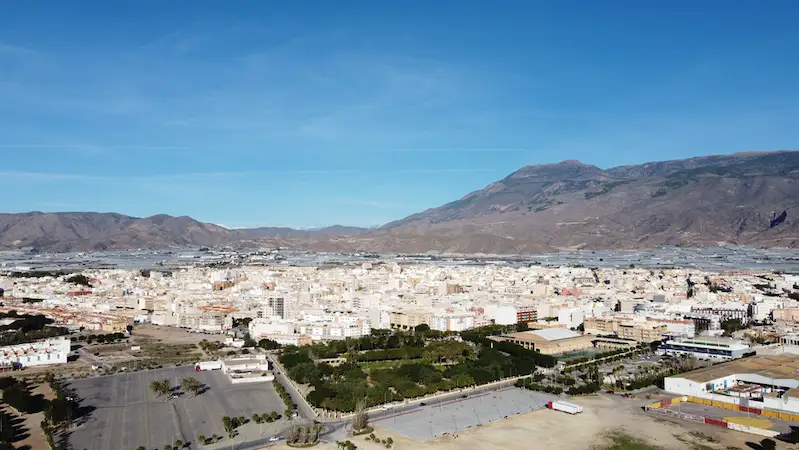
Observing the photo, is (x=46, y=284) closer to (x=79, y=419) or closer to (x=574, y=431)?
(x=79, y=419)

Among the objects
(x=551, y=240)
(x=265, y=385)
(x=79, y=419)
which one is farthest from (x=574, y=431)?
(x=551, y=240)

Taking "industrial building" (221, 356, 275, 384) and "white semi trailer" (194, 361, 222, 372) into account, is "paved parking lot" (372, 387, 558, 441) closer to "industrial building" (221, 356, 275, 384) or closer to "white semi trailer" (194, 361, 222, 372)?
"industrial building" (221, 356, 275, 384)

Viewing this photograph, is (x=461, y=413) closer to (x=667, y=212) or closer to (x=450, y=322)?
(x=450, y=322)

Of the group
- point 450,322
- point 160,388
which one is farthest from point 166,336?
point 450,322

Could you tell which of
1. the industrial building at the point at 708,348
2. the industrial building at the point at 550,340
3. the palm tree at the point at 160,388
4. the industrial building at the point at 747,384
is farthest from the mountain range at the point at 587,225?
the palm tree at the point at 160,388

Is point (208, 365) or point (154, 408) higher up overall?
point (208, 365)

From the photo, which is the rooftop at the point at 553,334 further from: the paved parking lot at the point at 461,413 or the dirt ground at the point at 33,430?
the dirt ground at the point at 33,430
